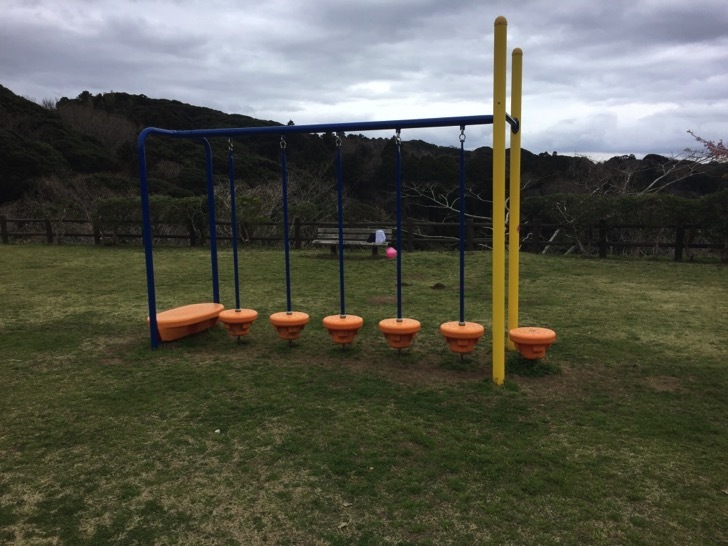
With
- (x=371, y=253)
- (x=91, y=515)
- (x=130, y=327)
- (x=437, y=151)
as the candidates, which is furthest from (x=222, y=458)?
(x=437, y=151)

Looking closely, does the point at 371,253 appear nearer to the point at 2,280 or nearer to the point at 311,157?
the point at 2,280

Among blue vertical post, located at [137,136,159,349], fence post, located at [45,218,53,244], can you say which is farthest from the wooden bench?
fence post, located at [45,218,53,244]

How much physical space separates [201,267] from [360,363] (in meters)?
6.29

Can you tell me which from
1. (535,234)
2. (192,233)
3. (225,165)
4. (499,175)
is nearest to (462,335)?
(499,175)

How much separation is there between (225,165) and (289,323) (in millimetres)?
21840

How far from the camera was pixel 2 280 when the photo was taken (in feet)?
27.7

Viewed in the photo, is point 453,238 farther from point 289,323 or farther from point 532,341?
point 532,341

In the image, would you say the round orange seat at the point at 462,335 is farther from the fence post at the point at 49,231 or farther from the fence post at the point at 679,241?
the fence post at the point at 49,231

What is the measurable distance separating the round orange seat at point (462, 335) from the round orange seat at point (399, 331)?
278 millimetres

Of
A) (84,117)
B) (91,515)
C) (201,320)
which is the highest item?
(84,117)

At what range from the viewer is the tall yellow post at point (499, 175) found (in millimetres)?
3447

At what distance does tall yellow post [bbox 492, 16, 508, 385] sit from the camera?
11.3 ft

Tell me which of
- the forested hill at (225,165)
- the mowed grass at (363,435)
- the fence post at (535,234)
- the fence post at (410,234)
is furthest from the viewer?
the forested hill at (225,165)

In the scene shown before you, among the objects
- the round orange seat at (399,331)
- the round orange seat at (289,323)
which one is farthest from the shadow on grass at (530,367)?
the round orange seat at (289,323)
